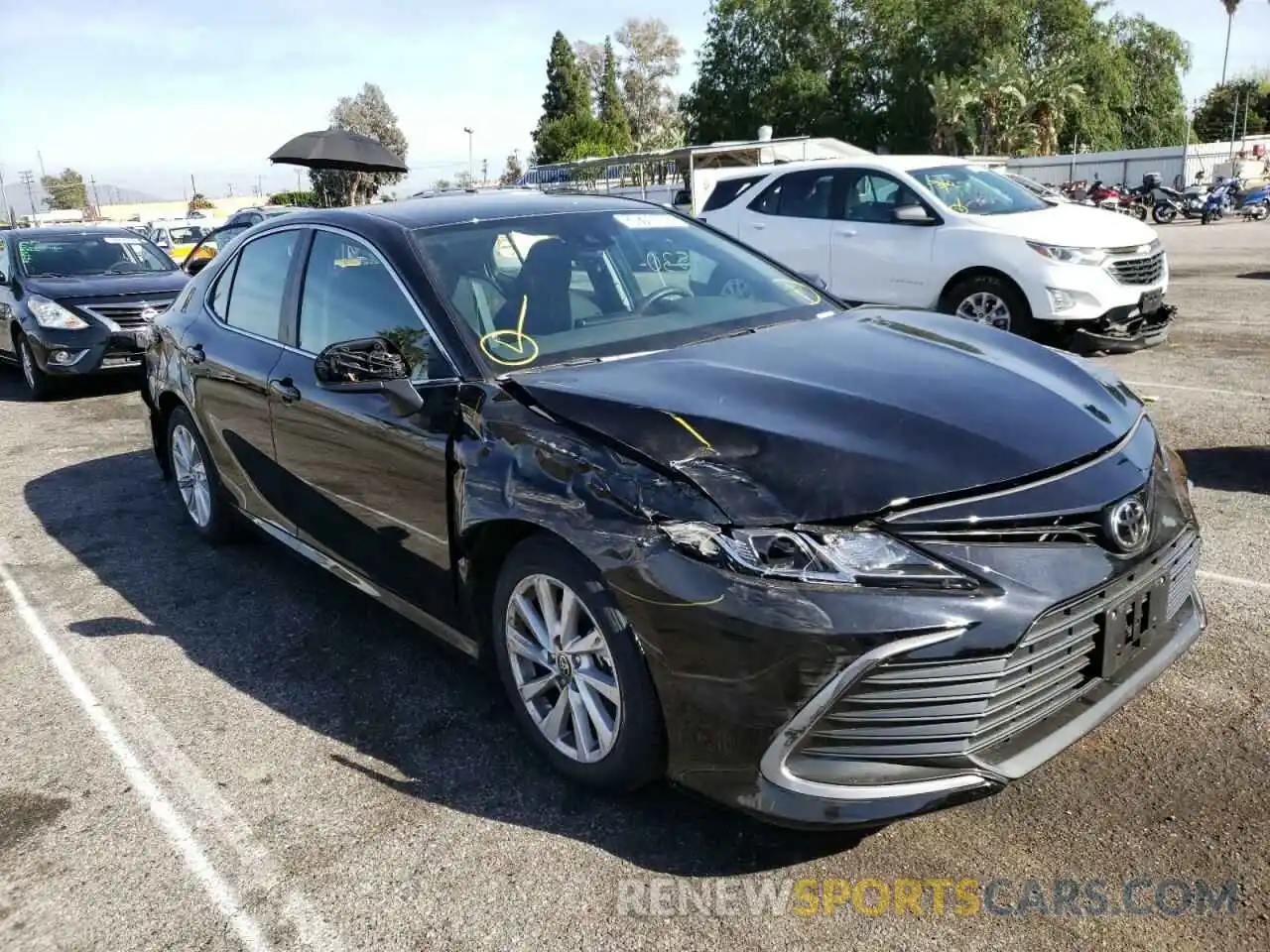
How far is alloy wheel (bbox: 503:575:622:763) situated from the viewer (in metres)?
2.84

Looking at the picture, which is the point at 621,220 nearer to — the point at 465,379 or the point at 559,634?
the point at 465,379

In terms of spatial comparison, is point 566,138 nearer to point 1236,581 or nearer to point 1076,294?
point 1076,294

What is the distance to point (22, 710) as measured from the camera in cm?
385

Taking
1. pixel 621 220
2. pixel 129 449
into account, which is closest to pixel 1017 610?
pixel 621 220

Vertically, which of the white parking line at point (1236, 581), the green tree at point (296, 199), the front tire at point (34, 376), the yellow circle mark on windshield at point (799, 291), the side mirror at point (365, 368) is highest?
the green tree at point (296, 199)

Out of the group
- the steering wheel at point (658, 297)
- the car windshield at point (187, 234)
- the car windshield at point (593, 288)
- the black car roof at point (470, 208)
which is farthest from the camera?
the car windshield at point (187, 234)

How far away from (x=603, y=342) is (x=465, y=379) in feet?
1.67

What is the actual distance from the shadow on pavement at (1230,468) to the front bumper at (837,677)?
Answer: 3.29 m

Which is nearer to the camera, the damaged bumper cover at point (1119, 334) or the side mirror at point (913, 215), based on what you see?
the damaged bumper cover at point (1119, 334)

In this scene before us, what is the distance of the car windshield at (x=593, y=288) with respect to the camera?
3.48 m

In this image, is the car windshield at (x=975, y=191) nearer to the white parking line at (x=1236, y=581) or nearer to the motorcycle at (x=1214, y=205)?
the white parking line at (x=1236, y=581)

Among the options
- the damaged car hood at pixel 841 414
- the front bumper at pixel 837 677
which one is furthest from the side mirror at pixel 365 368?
the front bumper at pixel 837 677

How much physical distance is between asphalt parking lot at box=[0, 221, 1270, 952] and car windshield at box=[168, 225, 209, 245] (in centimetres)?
2297

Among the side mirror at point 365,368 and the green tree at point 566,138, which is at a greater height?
the green tree at point 566,138
